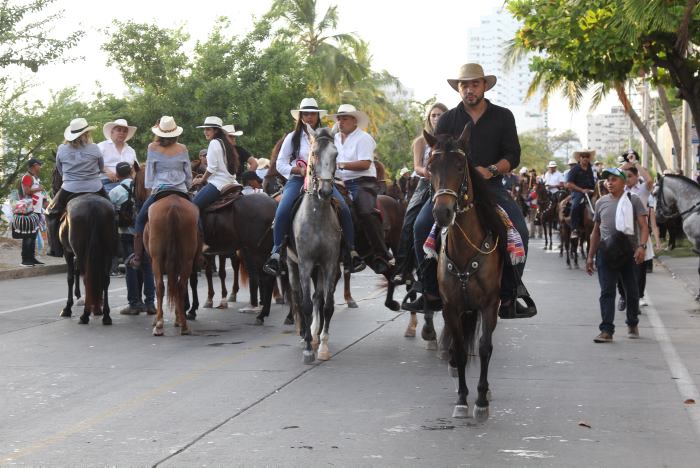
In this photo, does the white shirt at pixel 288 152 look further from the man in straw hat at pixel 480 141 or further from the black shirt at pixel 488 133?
the black shirt at pixel 488 133

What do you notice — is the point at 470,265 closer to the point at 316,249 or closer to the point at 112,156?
the point at 316,249

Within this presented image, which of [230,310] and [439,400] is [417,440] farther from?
[230,310]

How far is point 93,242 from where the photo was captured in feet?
44.4

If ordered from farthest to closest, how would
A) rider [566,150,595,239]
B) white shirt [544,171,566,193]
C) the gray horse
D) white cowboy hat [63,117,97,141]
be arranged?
white shirt [544,171,566,193], rider [566,150,595,239], white cowboy hat [63,117,97,141], the gray horse

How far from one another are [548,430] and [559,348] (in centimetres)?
403

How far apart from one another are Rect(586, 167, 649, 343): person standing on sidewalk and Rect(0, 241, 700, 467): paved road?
32cm

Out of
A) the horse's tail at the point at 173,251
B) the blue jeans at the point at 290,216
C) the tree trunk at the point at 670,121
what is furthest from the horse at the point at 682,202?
the tree trunk at the point at 670,121

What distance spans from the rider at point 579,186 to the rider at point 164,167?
11.1 m

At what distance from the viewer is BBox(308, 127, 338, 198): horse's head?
1028 centimetres

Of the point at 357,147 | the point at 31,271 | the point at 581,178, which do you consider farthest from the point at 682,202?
the point at 31,271

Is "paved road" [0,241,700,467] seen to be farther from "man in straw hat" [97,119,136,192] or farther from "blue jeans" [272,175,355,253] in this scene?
"man in straw hat" [97,119,136,192]

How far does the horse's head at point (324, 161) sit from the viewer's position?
1028cm

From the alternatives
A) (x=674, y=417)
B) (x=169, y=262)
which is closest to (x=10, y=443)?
(x=674, y=417)

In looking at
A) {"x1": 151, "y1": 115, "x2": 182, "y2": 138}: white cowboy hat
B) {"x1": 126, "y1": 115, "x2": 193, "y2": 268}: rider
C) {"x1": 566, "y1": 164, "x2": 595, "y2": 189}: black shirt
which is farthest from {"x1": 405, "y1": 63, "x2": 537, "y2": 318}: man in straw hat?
{"x1": 566, "y1": 164, "x2": 595, "y2": 189}: black shirt
